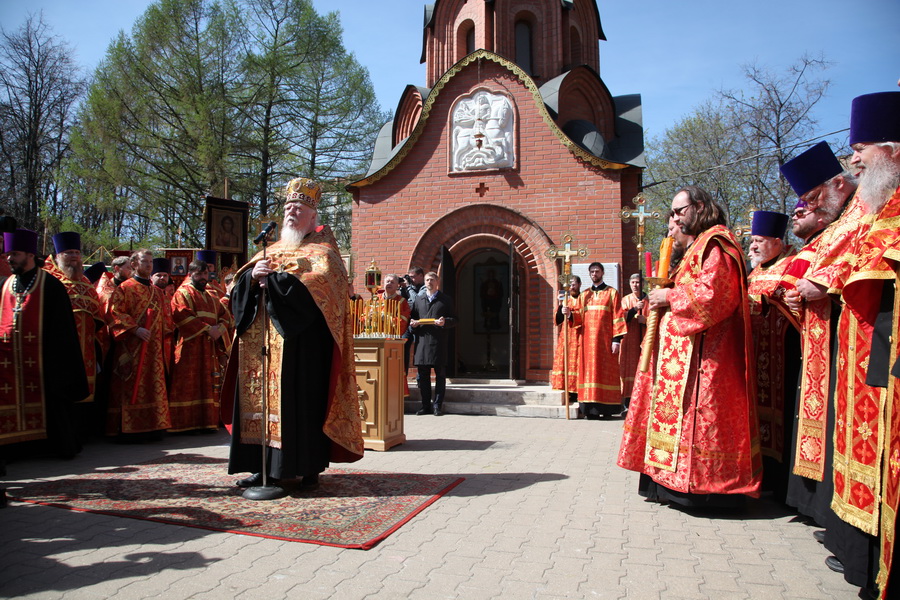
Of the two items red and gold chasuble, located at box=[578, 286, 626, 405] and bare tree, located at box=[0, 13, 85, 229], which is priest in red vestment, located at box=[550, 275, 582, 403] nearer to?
red and gold chasuble, located at box=[578, 286, 626, 405]

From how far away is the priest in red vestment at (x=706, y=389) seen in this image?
14.3 feet

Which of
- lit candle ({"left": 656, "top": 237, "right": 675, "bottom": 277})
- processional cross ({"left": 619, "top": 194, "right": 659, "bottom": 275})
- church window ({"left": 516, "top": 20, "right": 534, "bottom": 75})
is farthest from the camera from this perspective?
church window ({"left": 516, "top": 20, "right": 534, "bottom": 75})

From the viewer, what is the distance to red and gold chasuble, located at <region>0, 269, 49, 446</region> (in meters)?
6.11

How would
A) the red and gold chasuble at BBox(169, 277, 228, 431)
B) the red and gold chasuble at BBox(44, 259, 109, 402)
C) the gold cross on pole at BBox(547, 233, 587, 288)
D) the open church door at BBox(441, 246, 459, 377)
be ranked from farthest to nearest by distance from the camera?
the open church door at BBox(441, 246, 459, 377) → the gold cross on pole at BBox(547, 233, 587, 288) → the red and gold chasuble at BBox(169, 277, 228, 431) → the red and gold chasuble at BBox(44, 259, 109, 402)

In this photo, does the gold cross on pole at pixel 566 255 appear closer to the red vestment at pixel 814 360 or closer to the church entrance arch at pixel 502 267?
the church entrance arch at pixel 502 267

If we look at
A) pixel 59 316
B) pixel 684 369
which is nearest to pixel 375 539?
pixel 684 369

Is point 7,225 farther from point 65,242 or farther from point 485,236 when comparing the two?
point 485,236

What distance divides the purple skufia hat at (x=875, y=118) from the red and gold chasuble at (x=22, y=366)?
22.9 feet

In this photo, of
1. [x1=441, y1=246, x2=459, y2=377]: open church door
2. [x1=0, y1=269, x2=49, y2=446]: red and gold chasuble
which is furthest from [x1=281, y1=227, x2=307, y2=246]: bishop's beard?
[x1=441, y1=246, x2=459, y2=377]: open church door

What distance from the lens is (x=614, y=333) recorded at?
402 inches

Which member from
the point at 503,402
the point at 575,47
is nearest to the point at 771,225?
the point at 503,402

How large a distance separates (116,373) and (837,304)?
752cm

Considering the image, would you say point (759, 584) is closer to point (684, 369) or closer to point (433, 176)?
point (684, 369)

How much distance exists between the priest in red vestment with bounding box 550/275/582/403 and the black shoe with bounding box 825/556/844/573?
6.70m
